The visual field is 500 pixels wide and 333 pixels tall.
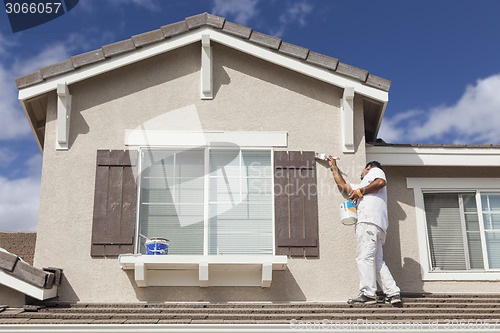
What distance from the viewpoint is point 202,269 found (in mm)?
7613

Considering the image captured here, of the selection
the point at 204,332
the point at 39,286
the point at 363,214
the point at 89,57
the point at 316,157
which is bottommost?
the point at 204,332

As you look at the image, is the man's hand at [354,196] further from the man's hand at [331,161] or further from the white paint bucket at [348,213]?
the man's hand at [331,161]

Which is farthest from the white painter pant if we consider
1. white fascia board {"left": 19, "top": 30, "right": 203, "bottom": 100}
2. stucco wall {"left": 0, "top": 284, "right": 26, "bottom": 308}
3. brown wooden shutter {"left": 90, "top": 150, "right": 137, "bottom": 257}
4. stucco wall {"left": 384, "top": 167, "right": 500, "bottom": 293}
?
stucco wall {"left": 0, "top": 284, "right": 26, "bottom": 308}

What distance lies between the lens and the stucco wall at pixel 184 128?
7887 millimetres

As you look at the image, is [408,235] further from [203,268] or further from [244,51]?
[244,51]

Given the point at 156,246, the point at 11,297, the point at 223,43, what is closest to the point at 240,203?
the point at 156,246

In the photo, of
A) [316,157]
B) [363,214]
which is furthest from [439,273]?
[316,157]

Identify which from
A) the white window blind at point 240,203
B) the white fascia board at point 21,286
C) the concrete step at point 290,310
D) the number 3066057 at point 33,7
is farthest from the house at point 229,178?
the number 3066057 at point 33,7

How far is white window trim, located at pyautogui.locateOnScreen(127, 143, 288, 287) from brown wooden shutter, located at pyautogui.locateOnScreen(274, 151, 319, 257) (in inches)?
8.2

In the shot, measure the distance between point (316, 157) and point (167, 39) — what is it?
2723 mm

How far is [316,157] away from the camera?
27.8 feet

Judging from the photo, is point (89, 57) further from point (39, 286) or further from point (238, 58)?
point (39, 286)

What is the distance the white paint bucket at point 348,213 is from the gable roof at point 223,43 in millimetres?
1639

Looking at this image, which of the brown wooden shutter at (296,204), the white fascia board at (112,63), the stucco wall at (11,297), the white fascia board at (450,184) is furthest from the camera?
the white fascia board at (450,184)
